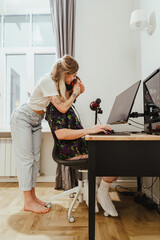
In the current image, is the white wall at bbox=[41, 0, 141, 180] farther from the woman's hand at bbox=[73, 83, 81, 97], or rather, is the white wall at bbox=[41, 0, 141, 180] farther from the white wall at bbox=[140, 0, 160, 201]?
the woman's hand at bbox=[73, 83, 81, 97]

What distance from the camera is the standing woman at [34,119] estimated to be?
1428 mm

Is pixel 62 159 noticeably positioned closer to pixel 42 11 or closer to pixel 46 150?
pixel 46 150

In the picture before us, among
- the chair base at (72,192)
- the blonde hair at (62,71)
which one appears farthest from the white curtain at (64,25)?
the chair base at (72,192)

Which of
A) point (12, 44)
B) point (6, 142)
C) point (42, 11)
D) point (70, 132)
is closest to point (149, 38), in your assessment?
point (70, 132)

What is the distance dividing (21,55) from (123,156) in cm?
244

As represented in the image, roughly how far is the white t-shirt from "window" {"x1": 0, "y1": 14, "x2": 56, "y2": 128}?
1.13m

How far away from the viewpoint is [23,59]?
2.70 meters

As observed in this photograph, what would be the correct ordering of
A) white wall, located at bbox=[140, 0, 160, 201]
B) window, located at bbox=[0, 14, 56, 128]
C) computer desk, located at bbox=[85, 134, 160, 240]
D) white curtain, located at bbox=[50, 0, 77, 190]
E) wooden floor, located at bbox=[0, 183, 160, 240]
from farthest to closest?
window, located at bbox=[0, 14, 56, 128]
white curtain, located at bbox=[50, 0, 77, 190]
white wall, located at bbox=[140, 0, 160, 201]
wooden floor, located at bbox=[0, 183, 160, 240]
computer desk, located at bbox=[85, 134, 160, 240]

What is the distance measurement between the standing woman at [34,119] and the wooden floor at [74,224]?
14cm

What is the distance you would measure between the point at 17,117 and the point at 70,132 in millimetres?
623

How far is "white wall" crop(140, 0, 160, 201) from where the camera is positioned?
5.40 ft

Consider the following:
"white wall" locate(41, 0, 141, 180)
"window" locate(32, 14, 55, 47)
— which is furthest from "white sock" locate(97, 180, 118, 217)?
"window" locate(32, 14, 55, 47)

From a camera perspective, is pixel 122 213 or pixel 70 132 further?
pixel 122 213

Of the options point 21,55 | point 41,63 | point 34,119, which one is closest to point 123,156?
point 34,119
